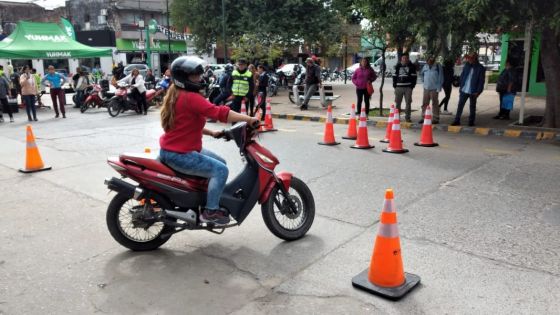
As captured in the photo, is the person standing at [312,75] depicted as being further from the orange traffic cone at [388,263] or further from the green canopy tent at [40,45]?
the orange traffic cone at [388,263]

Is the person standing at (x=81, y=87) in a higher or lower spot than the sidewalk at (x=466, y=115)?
higher

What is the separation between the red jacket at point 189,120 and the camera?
4086 millimetres

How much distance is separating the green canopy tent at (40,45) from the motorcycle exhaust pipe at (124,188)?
56.5 feet

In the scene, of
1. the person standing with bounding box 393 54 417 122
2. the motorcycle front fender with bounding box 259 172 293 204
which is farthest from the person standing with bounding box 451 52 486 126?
the motorcycle front fender with bounding box 259 172 293 204

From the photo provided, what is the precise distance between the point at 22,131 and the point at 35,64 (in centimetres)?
3594

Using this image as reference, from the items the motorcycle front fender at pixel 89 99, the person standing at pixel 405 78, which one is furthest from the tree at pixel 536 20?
the motorcycle front fender at pixel 89 99

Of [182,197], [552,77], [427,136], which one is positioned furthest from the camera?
[552,77]

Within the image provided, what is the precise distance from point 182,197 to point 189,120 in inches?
28.3

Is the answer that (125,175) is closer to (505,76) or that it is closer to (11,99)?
(505,76)

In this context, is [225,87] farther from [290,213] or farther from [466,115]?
[290,213]

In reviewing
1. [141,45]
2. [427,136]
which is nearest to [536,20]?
[427,136]

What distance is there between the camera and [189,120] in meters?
4.22

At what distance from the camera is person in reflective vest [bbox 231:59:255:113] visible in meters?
12.6

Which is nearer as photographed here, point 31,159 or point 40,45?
point 31,159
